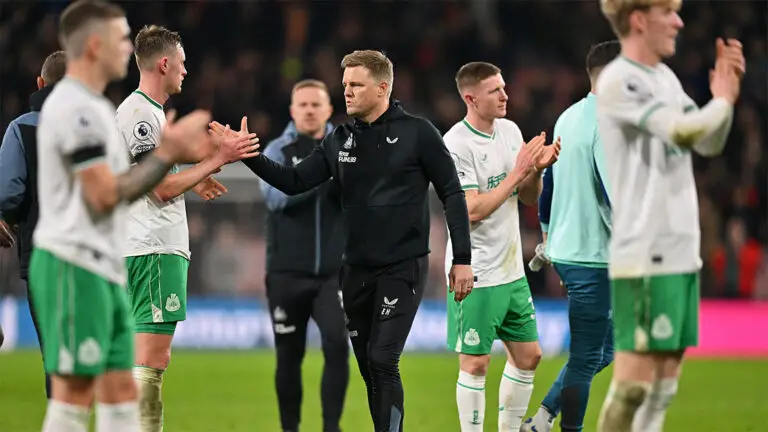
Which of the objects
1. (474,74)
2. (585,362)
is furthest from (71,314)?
(474,74)

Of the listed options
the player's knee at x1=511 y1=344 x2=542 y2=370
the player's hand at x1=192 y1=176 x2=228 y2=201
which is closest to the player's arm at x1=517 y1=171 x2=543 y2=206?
the player's knee at x1=511 y1=344 x2=542 y2=370

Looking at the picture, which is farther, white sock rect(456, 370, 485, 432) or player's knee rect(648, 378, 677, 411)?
white sock rect(456, 370, 485, 432)

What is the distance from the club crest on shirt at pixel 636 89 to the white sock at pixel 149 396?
3.43 metres

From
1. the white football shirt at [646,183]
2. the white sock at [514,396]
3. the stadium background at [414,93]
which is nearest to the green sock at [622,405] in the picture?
the white football shirt at [646,183]

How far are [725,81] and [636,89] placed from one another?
42 cm

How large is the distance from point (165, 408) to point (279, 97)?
1000cm

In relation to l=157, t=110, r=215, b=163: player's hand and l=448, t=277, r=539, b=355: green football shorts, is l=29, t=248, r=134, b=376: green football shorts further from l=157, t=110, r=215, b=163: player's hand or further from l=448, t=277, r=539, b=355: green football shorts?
l=448, t=277, r=539, b=355: green football shorts

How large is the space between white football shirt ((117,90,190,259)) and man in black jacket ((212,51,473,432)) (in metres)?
0.62

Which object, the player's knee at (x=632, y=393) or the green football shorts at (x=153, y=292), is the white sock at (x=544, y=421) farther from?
the green football shorts at (x=153, y=292)

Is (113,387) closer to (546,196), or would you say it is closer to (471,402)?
(471,402)

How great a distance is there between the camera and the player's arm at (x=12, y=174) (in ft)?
23.9

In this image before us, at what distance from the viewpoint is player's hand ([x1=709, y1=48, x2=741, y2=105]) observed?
547cm

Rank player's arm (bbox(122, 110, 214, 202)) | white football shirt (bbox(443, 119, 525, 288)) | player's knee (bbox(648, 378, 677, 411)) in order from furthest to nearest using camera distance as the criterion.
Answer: white football shirt (bbox(443, 119, 525, 288)), player's arm (bbox(122, 110, 214, 202)), player's knee (bbox(648, 378, 677, 411))

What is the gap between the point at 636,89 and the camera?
5492 millimetres
